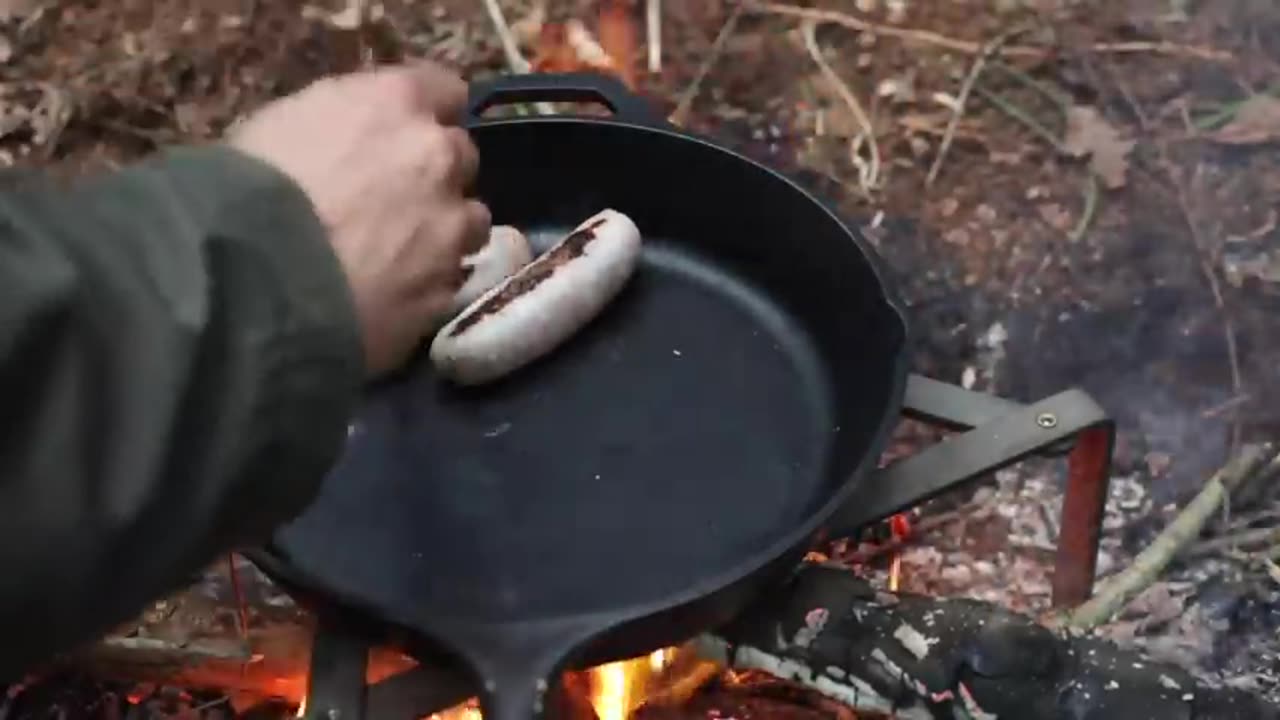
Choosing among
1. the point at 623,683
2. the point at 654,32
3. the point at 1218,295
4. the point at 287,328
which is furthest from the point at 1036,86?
the point at 287,328

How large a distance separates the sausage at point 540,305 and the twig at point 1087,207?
2.10 feet

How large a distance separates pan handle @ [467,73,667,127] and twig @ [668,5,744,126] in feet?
1.69

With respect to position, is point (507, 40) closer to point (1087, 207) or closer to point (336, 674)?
point (1087, 207)

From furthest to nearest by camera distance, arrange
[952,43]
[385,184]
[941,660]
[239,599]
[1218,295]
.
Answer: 1. [952,43]
2. [1218,295]
3. [239,599]
4. [941,660]
5. [385,184]

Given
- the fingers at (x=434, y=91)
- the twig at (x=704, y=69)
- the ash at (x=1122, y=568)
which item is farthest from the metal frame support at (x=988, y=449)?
the twig at (x=704, y=69)

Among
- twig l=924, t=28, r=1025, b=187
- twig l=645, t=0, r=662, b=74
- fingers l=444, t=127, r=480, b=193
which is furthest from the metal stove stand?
twig l=645, t=0, r=662, b=74

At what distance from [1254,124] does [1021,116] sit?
0.29 metres

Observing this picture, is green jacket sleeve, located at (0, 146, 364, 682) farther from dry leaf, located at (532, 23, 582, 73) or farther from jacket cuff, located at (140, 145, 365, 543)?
dry leaf, located at (532, 23, 582, 73)

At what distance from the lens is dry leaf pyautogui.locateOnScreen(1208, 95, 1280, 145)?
1.88 metres

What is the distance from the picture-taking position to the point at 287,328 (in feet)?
2.52

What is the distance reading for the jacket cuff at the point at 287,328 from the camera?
769 mm

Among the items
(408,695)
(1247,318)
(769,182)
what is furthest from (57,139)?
(1247,318)

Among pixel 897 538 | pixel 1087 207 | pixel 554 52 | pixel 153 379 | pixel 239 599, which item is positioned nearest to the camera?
pixel 153 379

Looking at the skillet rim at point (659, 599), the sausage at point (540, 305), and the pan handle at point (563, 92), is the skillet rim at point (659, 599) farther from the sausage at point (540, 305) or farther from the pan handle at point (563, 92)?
the pan handle at point (563, 92)
